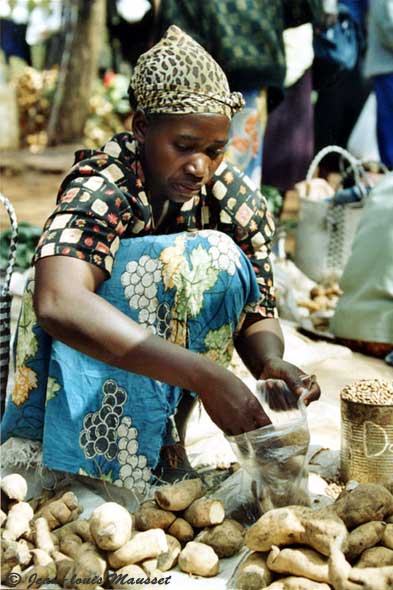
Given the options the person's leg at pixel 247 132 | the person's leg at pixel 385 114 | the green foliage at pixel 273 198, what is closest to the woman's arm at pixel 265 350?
the person's leg at pixel 247 132

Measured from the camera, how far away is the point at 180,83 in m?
2.49

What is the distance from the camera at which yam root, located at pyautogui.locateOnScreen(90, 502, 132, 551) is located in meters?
2.03

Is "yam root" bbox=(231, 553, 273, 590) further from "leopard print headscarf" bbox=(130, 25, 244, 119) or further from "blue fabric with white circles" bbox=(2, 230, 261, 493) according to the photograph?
"leopard print headscarf" bbox=(130, 25, 244, 119)

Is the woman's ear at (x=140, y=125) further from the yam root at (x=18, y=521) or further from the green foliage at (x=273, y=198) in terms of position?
the green foliage at (x=273, y=198)

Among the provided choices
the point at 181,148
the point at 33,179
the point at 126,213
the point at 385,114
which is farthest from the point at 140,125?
the point at 33,179

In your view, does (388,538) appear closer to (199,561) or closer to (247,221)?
(199,561)

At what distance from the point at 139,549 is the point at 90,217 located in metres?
0.88

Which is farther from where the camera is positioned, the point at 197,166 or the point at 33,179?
the point at 33,179

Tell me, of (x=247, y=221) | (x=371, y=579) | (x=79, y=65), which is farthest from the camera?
(x=79, y=65)

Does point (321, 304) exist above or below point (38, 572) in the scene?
below

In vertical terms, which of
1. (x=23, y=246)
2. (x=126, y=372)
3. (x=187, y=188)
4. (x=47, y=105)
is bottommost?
(x=23, y=246)

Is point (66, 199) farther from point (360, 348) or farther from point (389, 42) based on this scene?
point (389, 42)

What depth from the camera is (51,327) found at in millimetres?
2279

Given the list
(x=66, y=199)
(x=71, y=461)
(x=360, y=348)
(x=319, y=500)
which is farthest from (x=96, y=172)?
(x=360, y=348)
